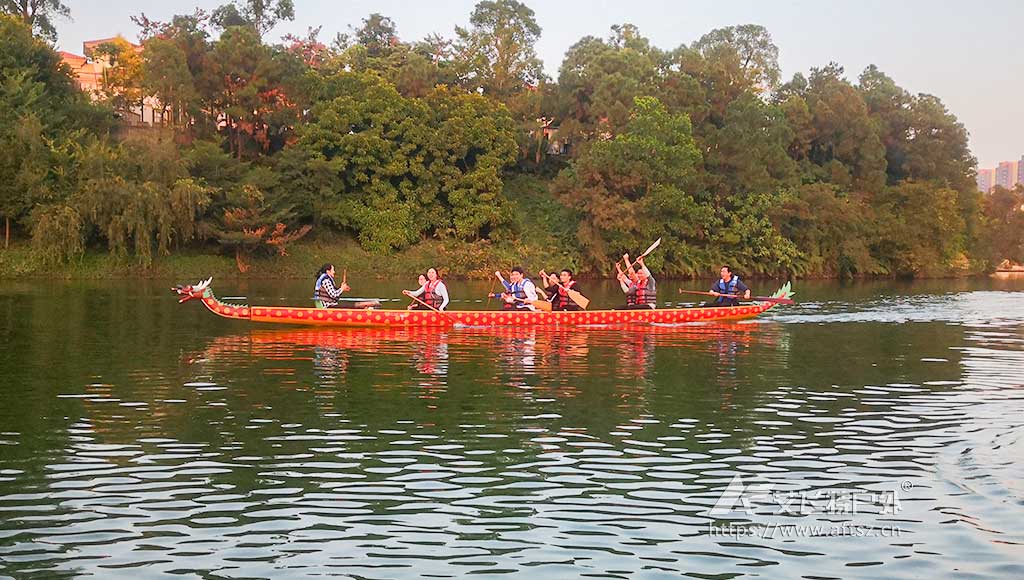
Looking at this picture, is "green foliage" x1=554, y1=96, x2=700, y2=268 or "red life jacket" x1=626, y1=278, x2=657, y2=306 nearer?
"red life jacket" x1=626, y1=278, x2=657, y2=306

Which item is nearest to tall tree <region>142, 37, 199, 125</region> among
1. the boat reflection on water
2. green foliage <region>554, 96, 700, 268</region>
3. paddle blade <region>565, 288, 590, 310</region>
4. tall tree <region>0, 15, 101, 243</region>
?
tall tree <region>0, 15, 101, 243</region>

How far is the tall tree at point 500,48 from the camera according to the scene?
63094 mm

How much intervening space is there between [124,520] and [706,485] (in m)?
5.34

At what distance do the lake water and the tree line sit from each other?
26.2m

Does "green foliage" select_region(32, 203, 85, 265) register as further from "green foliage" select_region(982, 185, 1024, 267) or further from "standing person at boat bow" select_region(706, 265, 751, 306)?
"green foliage" select_region(982, 185, 1024, 267)

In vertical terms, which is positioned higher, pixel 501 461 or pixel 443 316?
pixel 443 316

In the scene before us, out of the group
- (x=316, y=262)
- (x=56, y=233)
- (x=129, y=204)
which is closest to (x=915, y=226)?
(x=316, y=262)

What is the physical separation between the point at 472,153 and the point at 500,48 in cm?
1126

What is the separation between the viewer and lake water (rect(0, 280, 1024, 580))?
319 inches

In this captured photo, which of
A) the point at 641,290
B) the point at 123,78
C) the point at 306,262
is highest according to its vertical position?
the point at 123,78

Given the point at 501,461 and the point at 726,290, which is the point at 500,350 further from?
the point at 501,461

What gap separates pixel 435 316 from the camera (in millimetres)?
24766

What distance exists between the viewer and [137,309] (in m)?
29.0

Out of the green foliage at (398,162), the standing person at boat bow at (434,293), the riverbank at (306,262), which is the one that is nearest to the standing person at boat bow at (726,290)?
the standing person at boat bow at (434,293)
